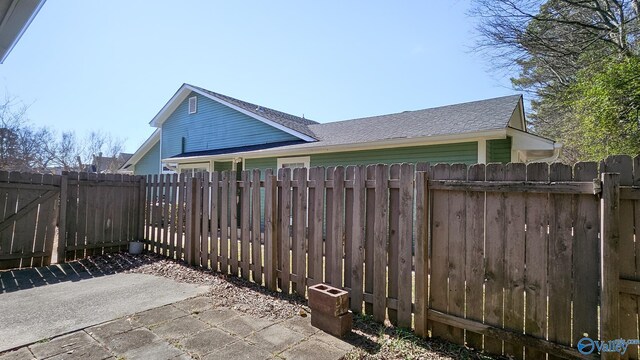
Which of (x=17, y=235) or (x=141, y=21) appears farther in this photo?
(x=141, y=21)

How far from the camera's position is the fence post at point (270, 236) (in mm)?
4074

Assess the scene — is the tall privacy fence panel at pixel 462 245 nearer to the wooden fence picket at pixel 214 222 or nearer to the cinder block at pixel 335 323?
the wooden fence picket at pixel 214 222

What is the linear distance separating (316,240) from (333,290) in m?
0.73

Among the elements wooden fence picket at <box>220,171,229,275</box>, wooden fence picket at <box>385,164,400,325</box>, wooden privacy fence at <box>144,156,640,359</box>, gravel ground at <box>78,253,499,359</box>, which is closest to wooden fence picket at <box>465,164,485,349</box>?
wooden privacy fence at <box>144,156,640,359</box>

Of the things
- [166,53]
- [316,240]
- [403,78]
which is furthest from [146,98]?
[316,240]

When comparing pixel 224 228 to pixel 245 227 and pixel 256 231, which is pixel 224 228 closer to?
pixel 245 227

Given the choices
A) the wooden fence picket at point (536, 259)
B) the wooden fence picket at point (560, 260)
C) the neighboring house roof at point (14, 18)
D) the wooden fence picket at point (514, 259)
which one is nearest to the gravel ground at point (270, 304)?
the wooden fence picket at point (514, 259)

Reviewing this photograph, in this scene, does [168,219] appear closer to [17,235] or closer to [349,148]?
[17,235]

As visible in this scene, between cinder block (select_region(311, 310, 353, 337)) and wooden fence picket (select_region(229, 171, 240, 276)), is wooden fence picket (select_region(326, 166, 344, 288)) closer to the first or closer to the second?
cinder block (select_region(311, 310, 353, 337))

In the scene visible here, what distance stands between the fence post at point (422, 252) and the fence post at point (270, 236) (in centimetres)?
196

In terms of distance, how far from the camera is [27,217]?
207 inches

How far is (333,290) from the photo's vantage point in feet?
10.2

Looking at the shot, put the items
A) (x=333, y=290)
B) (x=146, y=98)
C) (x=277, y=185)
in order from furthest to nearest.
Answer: (x=146, y=98), (x=277, y=185), (x=333, y=290)

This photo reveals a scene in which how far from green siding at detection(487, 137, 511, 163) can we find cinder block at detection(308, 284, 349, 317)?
19.7 feet
